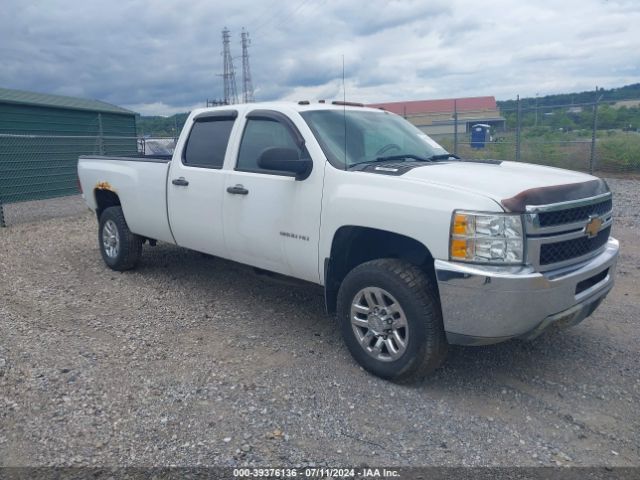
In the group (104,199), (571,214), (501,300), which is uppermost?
(571,214)

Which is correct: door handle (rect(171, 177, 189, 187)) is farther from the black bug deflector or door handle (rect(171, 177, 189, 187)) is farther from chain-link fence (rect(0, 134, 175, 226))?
chain-link fence (rect(0, 134, 175, 226))

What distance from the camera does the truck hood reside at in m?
3.37

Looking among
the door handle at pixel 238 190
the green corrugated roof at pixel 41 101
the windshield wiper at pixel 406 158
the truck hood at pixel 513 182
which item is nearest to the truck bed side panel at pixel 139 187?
the door handle at pixel 238 190

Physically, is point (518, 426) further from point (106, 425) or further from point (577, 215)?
point (106, 425)

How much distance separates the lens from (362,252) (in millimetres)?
4203

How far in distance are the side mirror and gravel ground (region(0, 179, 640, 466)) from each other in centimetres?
146

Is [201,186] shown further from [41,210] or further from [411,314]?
[41,210]

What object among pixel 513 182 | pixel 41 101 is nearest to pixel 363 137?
pixel 513 182

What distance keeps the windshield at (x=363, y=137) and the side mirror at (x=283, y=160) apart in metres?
0.23

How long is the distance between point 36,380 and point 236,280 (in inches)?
110

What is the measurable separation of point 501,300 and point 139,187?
430 cm

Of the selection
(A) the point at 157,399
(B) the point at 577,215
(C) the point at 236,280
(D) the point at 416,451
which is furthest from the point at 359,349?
(C) the point at 236,280

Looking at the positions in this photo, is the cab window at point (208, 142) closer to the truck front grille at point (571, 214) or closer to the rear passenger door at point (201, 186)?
the rear passenger door at point (201, 186)

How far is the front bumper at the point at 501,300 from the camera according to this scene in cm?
327
